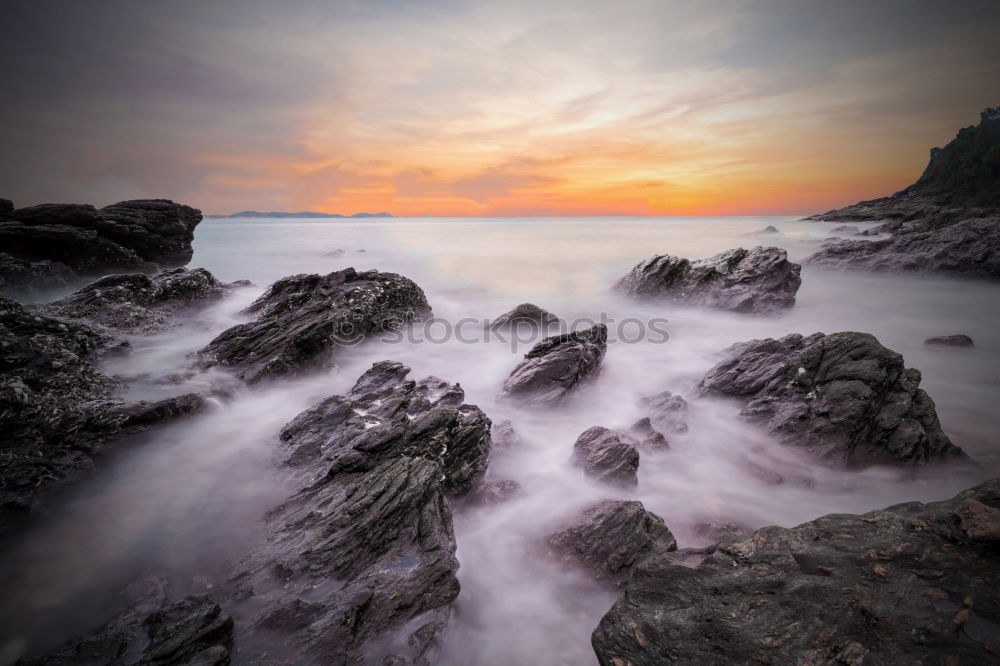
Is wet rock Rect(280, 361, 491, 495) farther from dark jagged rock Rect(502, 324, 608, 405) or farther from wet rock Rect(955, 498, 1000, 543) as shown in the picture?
wet rock Rect(955, 498, 1000, 543)

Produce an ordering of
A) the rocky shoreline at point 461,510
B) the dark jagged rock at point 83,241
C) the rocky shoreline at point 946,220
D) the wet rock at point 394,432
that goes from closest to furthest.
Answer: the rocky shoreline at point 461,510
the wet rock at point 394,432
the dark jagged rock at point 83,241
the rocky shoreline at point 946,220

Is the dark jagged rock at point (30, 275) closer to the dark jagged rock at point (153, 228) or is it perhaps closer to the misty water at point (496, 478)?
the dark jagged rock at point (153, 228)

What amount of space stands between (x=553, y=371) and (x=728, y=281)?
507 inches

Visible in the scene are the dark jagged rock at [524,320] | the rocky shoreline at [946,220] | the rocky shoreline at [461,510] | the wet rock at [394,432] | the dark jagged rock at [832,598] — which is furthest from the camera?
the rocky shoreline at [946,220]

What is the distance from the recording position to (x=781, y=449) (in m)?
8.28

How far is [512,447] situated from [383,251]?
131ft

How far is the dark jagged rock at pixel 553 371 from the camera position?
35.3 ft

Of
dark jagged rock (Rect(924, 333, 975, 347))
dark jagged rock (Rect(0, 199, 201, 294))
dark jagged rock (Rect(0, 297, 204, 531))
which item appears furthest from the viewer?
dark jagged rock (Rect(0, 199, 201, 294))

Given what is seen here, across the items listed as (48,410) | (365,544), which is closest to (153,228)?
(48,410)

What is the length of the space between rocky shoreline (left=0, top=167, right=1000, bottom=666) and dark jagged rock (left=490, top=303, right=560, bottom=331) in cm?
429

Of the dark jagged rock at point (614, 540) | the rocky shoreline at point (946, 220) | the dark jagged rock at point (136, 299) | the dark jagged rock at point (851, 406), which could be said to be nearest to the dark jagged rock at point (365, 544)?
the dark jagged rock at point (614, 540)

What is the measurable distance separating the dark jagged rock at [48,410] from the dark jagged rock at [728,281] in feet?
62.8

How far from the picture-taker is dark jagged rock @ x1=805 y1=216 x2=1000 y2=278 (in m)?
22.9

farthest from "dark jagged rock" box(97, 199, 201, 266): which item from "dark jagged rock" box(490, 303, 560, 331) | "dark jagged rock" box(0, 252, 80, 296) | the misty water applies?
"dark jagged rock" box(490, 303, 560, 331)
